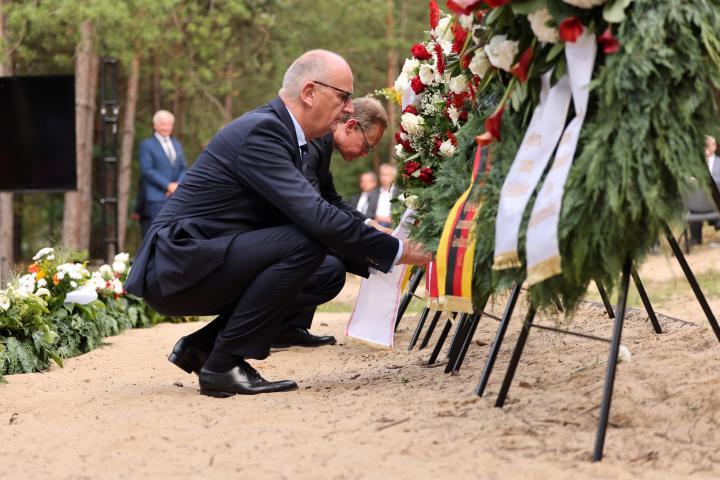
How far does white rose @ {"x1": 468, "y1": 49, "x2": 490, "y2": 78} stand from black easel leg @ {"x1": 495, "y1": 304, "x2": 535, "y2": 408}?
905 mm

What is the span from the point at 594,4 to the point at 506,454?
145 cm

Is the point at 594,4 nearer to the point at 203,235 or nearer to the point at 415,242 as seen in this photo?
the point at 415,242

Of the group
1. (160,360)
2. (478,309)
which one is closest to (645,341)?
(478,309)

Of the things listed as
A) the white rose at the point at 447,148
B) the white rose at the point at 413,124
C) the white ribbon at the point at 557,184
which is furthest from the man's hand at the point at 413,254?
the white ribbon at the point at 557,184

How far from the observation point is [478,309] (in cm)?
429

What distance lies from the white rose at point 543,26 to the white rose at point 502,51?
17 centimetres

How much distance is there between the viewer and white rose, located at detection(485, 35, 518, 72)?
12.2 feet

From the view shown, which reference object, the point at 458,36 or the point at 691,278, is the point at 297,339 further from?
the point at 691,278

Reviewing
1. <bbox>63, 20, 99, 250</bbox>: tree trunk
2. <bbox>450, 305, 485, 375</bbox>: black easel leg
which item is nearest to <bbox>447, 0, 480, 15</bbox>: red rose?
<bbox>450, 305, 485, 375</bbox>: black easel leg

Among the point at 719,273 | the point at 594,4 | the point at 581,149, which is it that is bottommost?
the point at 719,273

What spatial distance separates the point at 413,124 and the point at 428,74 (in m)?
0.27

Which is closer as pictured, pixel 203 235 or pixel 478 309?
pixel 478 309

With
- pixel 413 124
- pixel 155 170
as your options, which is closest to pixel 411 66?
pixel 413 124

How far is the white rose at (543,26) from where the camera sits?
351 centimetres
